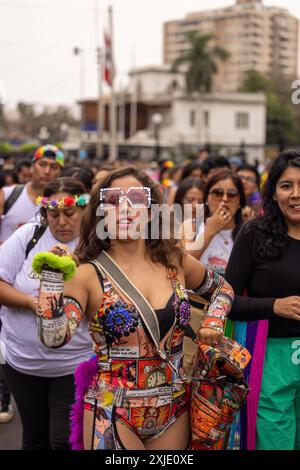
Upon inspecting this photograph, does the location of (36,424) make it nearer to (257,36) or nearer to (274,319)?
(274,319)

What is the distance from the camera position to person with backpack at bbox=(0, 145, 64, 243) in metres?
5.56

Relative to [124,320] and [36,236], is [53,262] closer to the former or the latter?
[124,320]

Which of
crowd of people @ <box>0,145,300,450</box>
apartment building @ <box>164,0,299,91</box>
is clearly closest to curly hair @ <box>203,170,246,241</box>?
crowd of people @ <box>0,145,300,450</box>

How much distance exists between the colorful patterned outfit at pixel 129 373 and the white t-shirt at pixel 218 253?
186 cm

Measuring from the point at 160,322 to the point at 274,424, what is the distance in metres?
0.96

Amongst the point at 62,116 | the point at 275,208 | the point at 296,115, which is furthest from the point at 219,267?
the point at 62,116

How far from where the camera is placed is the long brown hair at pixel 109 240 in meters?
2.74

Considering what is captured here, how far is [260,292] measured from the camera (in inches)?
126

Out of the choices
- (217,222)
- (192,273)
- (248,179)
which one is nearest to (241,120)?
(248,179)

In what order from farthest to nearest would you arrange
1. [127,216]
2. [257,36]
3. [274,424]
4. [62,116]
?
[257,36], [62,116], [274,424], [127,216]

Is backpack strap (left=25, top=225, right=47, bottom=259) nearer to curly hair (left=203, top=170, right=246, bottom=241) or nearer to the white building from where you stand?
curly hair (left=203, top=170, right=246, bottom=241)

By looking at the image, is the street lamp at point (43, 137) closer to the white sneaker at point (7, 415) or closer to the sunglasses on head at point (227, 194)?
the white sneaker at point (7, 415)

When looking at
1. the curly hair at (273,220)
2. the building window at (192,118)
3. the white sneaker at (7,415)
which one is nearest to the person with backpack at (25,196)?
the white sneaker at (7,415)

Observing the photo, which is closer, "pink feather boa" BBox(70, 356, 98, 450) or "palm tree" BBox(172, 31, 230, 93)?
"pink feather boa" BBox(70, 356, 98, 450)
